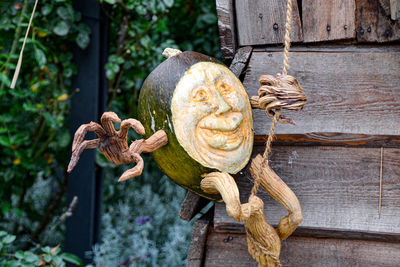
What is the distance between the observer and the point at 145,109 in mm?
1370

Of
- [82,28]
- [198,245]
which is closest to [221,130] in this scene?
[198,245]

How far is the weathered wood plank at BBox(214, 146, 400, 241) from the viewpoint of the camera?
58.1 inches

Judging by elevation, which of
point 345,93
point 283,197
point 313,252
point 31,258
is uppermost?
point 345,93

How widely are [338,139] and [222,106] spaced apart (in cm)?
48

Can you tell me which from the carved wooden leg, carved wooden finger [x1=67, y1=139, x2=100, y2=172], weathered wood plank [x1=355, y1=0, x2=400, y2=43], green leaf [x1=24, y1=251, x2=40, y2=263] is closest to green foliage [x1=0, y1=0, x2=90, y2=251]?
green leaf [x1=24, y1=251, x2=40, y2=263]

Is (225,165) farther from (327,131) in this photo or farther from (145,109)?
(327,131)

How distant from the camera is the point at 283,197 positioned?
1.34m

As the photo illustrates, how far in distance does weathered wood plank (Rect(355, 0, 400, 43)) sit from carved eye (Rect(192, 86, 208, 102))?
24.8 inches

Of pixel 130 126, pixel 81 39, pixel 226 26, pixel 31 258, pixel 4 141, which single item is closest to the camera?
pixel 130 126

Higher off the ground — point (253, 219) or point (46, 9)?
point (46, 9)

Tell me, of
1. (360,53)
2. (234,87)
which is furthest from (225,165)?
(360,53)

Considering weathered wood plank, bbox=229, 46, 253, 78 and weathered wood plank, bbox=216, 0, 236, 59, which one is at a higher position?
weathered wood plank, bbox=216, 0, 236, 59

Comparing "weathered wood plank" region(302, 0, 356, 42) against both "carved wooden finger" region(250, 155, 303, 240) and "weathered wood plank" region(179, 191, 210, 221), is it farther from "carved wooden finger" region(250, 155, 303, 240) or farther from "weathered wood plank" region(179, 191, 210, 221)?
"weathered wood plank" region(179, 191, 210, 221)

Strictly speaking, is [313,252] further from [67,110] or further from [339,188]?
[67,110]
